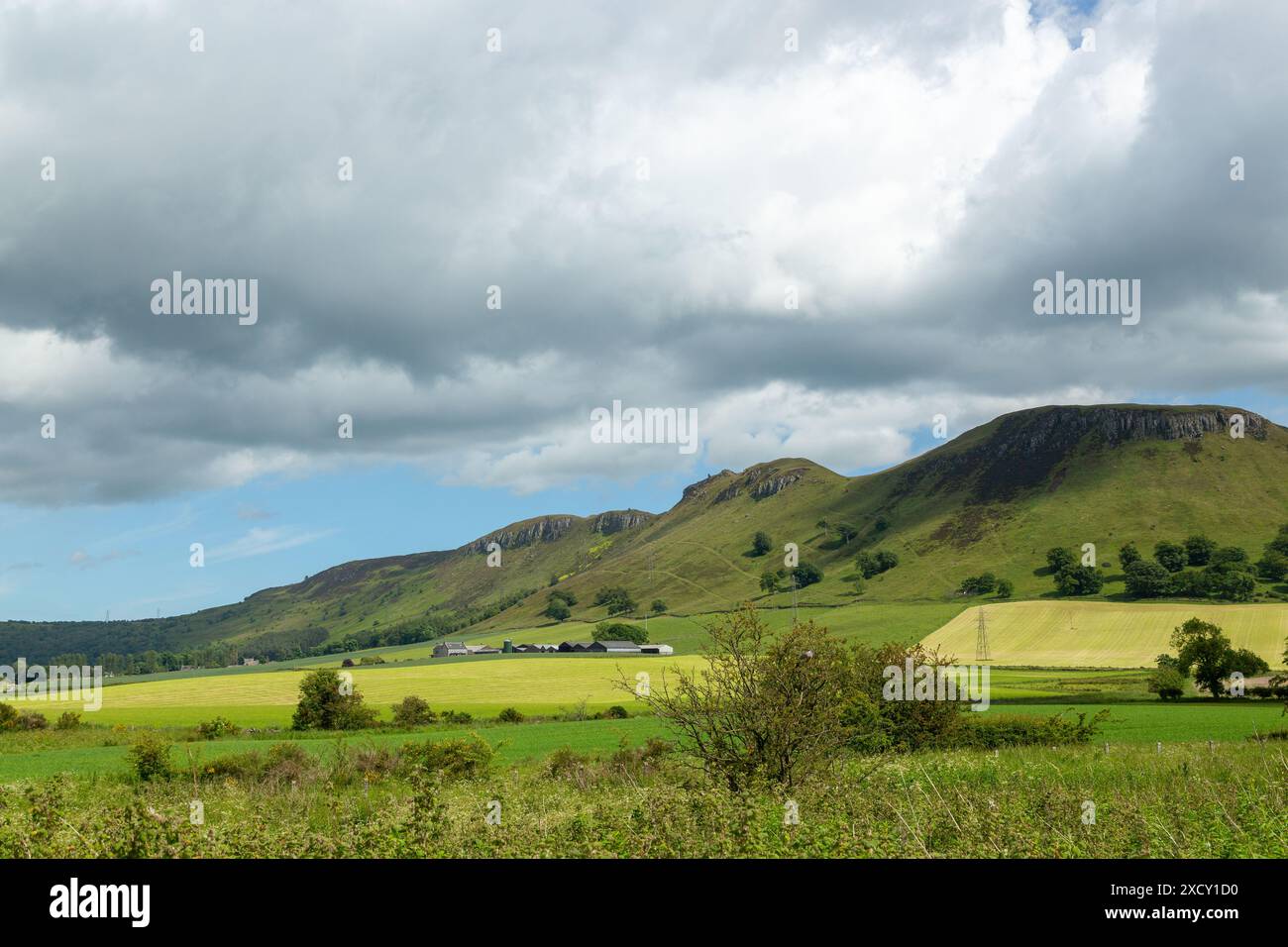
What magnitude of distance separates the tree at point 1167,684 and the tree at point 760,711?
7367 centimetres

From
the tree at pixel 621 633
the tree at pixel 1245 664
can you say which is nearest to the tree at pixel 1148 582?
the tree at pixel 621 633

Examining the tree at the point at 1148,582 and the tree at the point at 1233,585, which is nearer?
the tree at the point at 1233,585

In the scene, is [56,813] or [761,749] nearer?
[56,813]

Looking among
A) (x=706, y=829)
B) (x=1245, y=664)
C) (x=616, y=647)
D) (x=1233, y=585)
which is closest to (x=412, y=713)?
(x=706, y=829)

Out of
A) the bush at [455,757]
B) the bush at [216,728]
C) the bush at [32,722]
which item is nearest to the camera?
the bush at [455,757]

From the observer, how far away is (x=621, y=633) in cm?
18925

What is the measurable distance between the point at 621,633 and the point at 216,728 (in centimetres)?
12741

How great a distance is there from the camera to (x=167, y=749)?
125 feet

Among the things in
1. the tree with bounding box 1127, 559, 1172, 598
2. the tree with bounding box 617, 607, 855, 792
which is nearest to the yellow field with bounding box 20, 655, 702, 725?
the tree with bounding box 617, 607, 855, 792

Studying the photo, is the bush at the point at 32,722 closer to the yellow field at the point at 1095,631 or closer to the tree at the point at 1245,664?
the yellow field at the point at 1095,631

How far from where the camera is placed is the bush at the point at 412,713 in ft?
233
